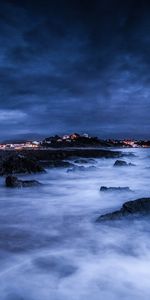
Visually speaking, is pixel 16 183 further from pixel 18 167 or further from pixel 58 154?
pixel 58 154

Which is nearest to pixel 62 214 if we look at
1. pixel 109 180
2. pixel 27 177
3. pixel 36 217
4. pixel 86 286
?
pixel 36 217

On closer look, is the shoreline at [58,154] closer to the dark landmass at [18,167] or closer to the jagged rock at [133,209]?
the dark landmass at [18,167]

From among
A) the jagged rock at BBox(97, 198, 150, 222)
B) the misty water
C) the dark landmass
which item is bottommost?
the misty water

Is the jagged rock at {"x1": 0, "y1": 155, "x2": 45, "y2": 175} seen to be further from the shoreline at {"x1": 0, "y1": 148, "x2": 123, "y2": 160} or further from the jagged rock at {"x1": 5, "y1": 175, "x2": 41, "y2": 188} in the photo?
the shoreline at {"x1": 0, "y1": 148, "x2": 123, "y2": 160}

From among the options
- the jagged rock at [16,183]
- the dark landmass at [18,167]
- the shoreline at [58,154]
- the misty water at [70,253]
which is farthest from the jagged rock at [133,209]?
the shoreline at [58,154]

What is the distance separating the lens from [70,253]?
228 inches

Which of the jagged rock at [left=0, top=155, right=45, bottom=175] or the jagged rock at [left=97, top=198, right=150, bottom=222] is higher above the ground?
the jagged rock at [left=0, top=155, right=45, bottom=175]

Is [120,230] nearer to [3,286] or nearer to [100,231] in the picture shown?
[100,231]

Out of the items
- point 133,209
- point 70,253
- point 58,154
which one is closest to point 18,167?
point 133,209

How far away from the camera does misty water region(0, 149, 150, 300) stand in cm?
443

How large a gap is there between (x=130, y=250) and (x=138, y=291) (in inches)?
60.3

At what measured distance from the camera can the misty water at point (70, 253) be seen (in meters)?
4.43

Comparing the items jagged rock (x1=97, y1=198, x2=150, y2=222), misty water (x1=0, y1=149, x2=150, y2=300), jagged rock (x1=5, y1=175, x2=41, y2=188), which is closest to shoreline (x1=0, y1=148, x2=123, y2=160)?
jagged rock (x1=5, y1=175, x2=41, y2=188)

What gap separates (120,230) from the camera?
6.78 metres
